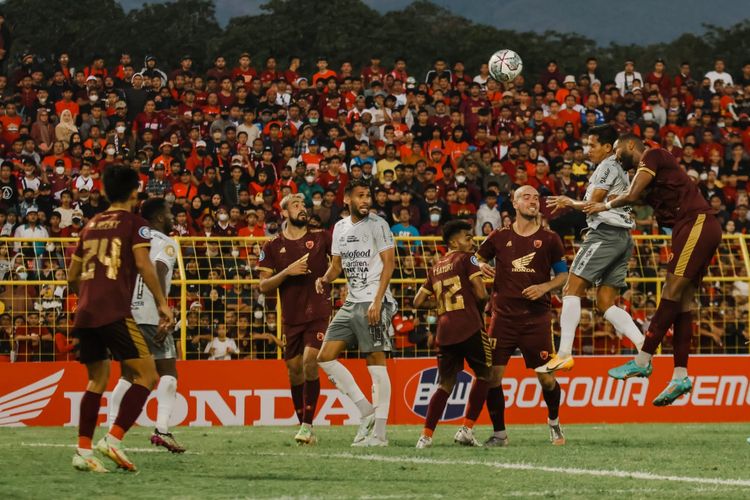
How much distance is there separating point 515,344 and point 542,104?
1584 centimetres

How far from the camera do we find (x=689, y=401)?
58.6 feet

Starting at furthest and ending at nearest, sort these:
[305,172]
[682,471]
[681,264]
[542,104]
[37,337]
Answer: [542,104] → [305,172] → [37,337] → [681,264] → [682,471]

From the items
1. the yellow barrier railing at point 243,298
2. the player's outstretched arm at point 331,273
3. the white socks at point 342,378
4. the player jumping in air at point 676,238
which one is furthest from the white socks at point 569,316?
the yellow barrier railing at point 243,298

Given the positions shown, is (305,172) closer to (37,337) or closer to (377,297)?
(37,337)

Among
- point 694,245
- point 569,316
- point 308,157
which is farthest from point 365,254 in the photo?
point 308,157

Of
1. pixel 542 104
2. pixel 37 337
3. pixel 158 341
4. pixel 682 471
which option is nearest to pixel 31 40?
pixel 542 104

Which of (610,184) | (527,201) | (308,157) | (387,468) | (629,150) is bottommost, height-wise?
(387,468)

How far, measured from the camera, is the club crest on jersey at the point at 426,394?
1720 centimetres

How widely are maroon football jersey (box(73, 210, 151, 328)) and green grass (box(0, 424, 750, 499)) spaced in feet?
3.74

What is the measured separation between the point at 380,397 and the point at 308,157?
1185 cm

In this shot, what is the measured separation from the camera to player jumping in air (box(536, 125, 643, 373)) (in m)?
12.5

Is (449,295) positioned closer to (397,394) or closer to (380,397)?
(380,397)

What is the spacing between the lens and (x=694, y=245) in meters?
11.0

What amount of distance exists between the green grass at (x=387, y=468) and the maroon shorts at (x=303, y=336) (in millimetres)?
896
